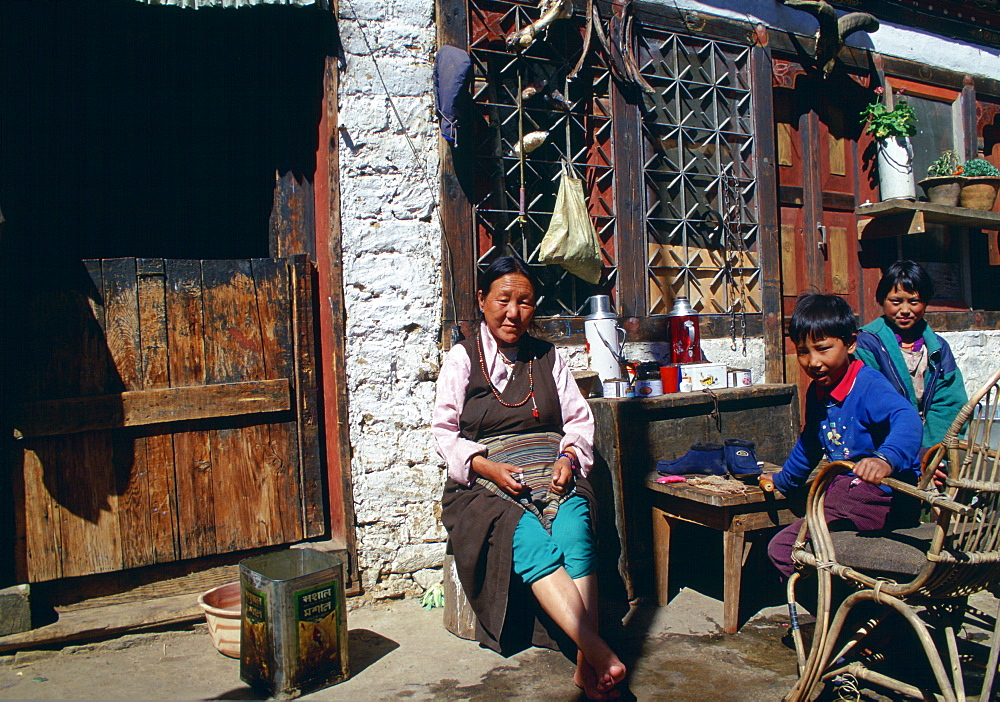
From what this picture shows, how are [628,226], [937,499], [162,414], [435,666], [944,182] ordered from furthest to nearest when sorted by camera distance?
[944,182], [628,226], [162,414], [435,666], [937,499]

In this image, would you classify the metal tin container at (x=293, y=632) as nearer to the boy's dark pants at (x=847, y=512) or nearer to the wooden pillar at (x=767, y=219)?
the boy's dark pants at (x=847, y=512)

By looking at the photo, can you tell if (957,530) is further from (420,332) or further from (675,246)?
(675,246)

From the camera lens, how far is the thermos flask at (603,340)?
13.1ft

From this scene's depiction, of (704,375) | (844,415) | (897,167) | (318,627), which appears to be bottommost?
(318,627)

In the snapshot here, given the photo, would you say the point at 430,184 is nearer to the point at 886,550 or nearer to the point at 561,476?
the point at 561,476

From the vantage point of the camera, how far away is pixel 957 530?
7.07 ft

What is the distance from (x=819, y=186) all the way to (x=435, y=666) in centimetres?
462

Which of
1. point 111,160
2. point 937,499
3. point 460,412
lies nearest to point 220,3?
point 111,160

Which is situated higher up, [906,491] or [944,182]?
[944,182]

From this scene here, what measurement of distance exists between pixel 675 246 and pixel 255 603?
3444mm

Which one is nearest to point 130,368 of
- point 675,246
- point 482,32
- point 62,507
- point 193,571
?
point 62,507

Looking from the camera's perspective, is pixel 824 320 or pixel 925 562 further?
pixel 824 320

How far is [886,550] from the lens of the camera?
247 centimetres

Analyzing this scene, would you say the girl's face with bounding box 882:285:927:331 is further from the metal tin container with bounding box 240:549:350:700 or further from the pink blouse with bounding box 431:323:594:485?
the metal tin container with bounding box 240:549:350:700
